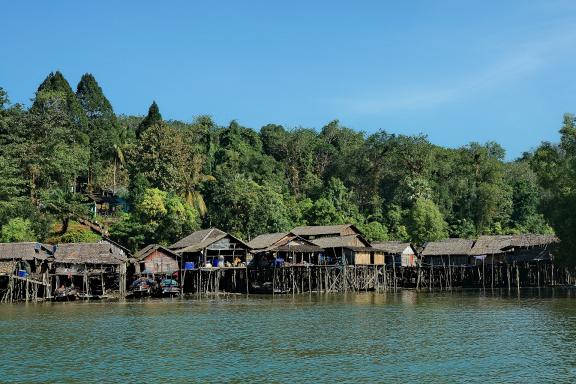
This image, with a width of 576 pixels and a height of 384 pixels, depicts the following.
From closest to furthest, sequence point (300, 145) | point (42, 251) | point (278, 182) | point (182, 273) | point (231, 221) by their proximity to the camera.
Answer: point (42, 251) → point (182, 273) → point (231, 221) → point (278, 182) → point (300, 145)

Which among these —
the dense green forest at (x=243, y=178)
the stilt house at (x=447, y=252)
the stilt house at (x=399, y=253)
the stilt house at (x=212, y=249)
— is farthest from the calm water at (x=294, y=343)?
the stilt house at (x=447, y=252)

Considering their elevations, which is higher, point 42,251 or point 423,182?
point 423,182

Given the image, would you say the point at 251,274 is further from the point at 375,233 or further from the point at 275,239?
the point at 375,233

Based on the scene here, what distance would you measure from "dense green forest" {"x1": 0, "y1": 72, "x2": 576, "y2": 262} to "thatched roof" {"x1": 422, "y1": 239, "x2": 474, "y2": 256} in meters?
Result: 3.62

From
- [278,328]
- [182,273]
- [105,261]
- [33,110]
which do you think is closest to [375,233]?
[182,273]

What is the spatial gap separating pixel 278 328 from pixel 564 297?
967 inches

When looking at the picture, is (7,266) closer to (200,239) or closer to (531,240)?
(200,239)

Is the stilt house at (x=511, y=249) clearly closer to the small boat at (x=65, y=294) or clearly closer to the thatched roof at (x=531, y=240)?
the thatched roof at (x=531, y=240)

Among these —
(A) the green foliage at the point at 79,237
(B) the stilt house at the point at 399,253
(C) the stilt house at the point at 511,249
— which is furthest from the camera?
(B) the stilt house at the point at 399,253

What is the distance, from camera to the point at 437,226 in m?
68.8

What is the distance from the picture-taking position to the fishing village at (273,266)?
50.1 meters

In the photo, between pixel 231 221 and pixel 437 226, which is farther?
pixel 437 226

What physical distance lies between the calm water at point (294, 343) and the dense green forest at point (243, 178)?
17.1 m

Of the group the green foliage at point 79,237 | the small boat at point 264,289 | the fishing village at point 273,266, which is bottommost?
the small boat at point 264,289
